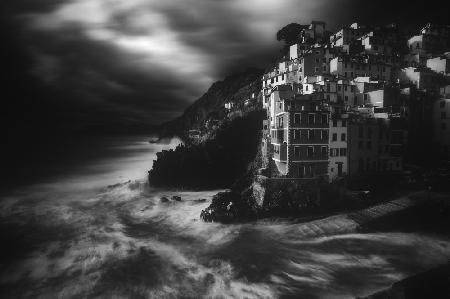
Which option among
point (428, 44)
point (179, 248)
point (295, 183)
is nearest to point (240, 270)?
point (179, 248)

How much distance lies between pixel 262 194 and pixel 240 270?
14860 millimetres

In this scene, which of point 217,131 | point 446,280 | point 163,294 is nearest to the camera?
point 446,280

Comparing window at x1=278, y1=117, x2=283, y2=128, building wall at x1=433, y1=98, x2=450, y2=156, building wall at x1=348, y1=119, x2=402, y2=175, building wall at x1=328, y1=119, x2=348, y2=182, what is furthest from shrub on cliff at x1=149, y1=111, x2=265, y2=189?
building wall at x1=433, y1=98, x2=450, y2=156

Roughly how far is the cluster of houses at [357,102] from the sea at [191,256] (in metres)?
11.6

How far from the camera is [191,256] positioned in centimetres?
3462

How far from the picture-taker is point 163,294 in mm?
27312

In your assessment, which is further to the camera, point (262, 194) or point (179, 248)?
point (262, 194)

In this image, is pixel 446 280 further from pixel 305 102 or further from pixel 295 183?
pixel 305 102

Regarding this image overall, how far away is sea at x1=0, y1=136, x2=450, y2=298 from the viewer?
1099 inches

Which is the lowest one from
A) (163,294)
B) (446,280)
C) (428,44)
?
(163,294)

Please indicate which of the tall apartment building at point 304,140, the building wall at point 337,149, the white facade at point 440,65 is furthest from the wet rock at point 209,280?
the white facade at point 440,65

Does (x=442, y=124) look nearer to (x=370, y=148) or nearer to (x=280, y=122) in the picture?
(x=370, y=148)

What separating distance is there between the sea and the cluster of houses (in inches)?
458

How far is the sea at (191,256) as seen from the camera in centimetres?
2792
